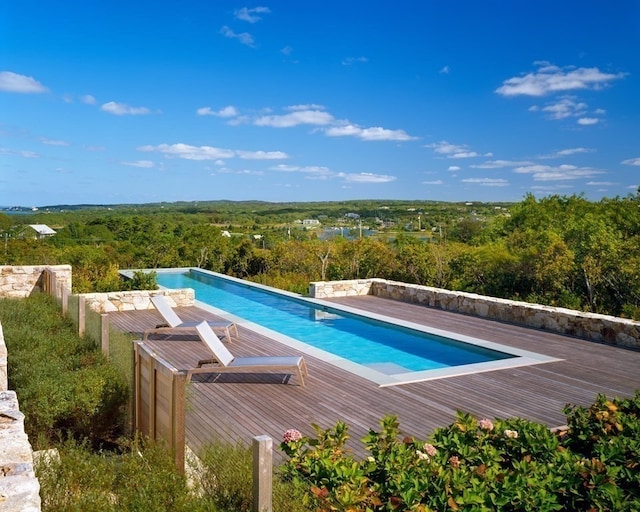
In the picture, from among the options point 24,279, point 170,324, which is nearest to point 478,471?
point 170,324

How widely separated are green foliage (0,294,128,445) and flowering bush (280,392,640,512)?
217cm

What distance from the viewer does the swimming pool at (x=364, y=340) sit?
810 cm

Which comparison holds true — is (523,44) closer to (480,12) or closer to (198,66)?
(480,12)

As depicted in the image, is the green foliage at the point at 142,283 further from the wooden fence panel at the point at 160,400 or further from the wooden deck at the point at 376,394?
the wooden fence panel at the point at 160,400

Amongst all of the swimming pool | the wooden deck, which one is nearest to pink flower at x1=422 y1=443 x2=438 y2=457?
the wooden deck

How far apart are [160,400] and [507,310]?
27.6ft

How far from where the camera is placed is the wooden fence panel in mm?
3992

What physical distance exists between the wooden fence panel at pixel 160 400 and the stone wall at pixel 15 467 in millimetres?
986

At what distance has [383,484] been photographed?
3.19m

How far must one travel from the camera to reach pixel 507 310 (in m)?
11.2

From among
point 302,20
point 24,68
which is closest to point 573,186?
point 302,20

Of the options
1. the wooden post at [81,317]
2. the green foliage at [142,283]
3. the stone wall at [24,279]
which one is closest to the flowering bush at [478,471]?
the wooden post at [81,317]

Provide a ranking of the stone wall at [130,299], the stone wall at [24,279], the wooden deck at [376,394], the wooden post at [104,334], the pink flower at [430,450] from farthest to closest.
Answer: the stone wall at [24,279] → the stone wall at [130,299] → the wooden post at [104,334] → the wooden deck at [376,394] → the pink flower at [430,450]

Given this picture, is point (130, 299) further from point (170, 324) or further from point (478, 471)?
point (478, 471)
